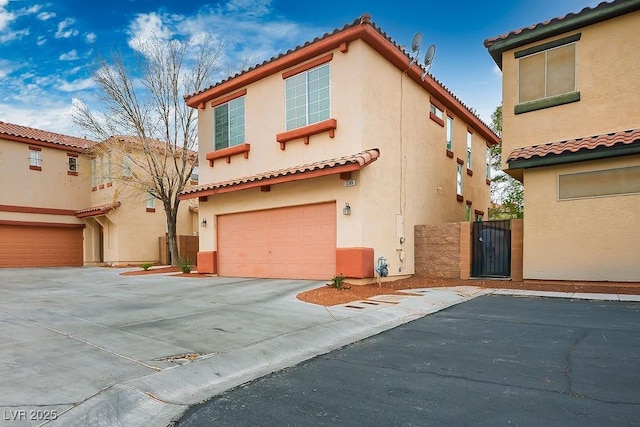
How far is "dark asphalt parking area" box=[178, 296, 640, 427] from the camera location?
123 inches

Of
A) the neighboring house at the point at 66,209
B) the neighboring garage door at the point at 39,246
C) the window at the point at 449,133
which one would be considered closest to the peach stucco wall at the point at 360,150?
the window at the point at 449,133

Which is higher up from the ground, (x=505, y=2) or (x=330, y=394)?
(x=505, y=2)

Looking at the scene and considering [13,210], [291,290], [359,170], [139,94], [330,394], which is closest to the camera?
[330,394]

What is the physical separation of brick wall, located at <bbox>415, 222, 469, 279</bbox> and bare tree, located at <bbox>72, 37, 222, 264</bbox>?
11907mm

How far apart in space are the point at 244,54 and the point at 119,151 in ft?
26.1

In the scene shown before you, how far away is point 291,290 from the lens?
32.9 ft

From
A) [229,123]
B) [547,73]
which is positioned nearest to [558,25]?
[547,73]

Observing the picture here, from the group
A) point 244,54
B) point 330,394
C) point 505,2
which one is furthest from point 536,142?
point 244,54

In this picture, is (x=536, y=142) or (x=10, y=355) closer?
(x=10, y=355)

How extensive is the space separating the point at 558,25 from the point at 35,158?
2567 centimetres

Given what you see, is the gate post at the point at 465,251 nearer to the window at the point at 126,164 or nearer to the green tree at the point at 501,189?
the green tree at the point at 501,189

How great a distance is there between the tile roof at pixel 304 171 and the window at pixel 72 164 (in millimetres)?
14420

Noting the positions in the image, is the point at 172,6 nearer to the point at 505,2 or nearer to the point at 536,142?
the point at 505,2

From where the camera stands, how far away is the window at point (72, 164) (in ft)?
77.0
